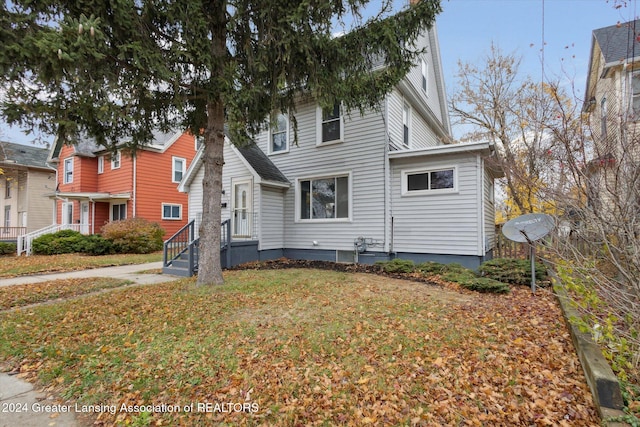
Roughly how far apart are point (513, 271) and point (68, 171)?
2521cm

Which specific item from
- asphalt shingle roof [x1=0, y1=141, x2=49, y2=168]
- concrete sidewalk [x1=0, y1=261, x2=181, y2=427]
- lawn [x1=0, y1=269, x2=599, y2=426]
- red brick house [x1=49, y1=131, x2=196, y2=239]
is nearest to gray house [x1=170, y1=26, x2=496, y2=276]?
lawn [x1=0, y1=269, x2=599, y2=426]

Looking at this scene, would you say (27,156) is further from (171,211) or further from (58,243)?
(58,243)

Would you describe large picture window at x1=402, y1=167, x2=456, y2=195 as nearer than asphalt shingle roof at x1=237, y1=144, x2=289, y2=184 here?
Yes

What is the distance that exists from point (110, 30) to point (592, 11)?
32.6 feet

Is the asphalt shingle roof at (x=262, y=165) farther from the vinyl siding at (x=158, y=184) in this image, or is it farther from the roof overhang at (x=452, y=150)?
the vinyl siding at (x=158, y=184)

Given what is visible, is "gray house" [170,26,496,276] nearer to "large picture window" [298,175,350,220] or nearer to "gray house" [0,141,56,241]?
"large picture window" [298,175,350,220]

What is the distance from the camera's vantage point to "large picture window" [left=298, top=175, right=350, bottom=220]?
426 inches

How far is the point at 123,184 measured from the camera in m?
18.2

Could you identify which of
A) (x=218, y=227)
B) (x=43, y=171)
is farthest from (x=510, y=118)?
(x=43, y=171)

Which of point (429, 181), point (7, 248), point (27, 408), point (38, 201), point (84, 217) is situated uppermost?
point (38, 201)

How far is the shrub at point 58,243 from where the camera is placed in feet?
47.3

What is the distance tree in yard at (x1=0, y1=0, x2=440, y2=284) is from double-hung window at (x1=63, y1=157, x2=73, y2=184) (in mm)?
16764

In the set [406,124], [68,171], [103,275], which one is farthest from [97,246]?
[406,124]

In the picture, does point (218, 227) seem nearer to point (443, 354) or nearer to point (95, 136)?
point (95, 136)
